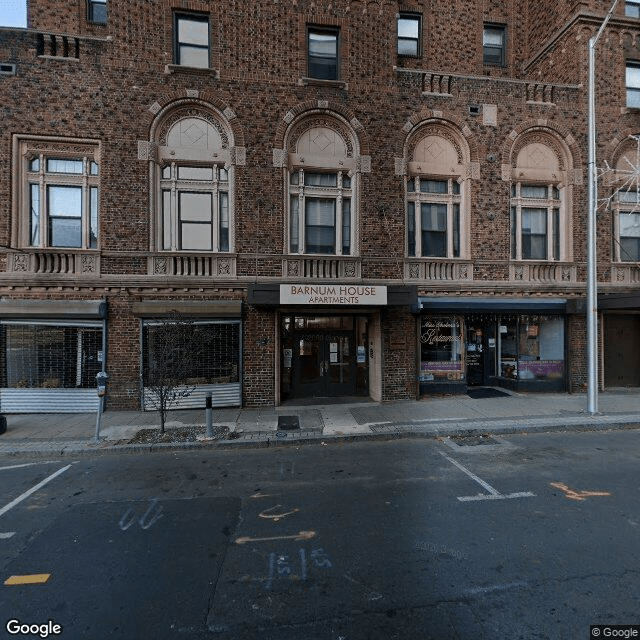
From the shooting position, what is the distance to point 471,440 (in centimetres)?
789

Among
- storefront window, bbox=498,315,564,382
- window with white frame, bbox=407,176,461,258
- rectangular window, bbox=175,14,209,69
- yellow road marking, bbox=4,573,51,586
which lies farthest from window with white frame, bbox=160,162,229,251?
storefront window, bbox=498,315,564,382

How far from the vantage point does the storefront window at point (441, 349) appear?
39.2ft

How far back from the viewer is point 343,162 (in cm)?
1136

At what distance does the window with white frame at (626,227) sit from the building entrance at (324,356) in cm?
919

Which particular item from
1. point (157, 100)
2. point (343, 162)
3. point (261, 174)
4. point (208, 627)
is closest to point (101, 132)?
point (157, 100)

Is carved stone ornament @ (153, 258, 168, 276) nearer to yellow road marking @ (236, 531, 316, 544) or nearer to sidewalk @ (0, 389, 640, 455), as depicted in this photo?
sidewalk @ (0, 389, 640, 455)

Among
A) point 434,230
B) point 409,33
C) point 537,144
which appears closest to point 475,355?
point 434,230

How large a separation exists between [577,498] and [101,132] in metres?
13.3

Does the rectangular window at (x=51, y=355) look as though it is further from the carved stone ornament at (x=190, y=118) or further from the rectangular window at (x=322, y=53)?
the rectangular window at (x=322, y=53)

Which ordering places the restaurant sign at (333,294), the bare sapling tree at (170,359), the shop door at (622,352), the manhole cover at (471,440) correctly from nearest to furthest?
the manhole cover at (471,440) → the bare sapling tree at (170,359) → the restaurant sign at (333,294) → the shop door at (622,352)

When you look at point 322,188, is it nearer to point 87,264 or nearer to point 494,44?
point 87,264

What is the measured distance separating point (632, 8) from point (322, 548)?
19.3 meters

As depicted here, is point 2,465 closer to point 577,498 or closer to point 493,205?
point 577,498

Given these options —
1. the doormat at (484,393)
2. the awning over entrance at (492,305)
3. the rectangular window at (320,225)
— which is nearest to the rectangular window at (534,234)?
the awning over entrance at (492,305)
